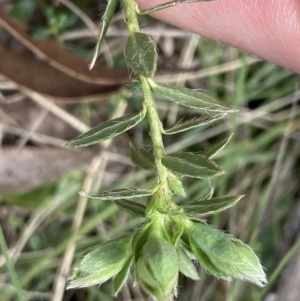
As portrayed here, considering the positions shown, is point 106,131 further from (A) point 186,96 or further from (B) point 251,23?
(B) point 251,23

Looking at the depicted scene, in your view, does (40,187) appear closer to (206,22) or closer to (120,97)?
(120,97)

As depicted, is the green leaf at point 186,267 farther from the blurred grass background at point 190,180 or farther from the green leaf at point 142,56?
the blurred grass background at point 190,180

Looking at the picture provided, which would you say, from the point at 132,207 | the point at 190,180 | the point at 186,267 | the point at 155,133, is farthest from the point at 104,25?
the point at 190,180

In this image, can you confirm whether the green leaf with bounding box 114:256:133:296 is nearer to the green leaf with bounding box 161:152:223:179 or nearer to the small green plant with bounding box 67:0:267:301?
the small green plant with bounding box 67:0:267:301

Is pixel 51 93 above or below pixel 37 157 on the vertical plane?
A: above

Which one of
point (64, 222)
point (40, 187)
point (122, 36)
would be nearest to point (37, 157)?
point (40, 187)

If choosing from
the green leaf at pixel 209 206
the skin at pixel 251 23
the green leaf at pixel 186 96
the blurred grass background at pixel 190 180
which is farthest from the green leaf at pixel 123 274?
the blurred grass background at pixel 190 180
